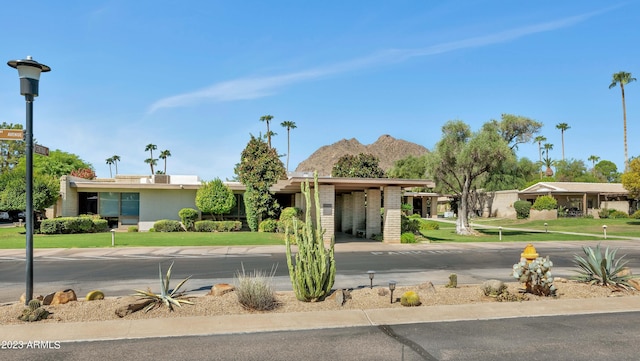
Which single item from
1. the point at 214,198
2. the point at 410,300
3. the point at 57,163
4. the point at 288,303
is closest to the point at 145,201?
the point at 214,198

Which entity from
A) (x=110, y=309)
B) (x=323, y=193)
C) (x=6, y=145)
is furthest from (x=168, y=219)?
(x=6, y=145)

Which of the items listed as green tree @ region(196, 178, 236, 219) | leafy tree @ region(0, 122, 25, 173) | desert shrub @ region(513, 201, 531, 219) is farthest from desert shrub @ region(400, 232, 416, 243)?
leafy tree @ region(0, 122, 25, 173)

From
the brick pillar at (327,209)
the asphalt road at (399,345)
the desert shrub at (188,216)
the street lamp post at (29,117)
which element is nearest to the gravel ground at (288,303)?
the street lamp post at (29,117)

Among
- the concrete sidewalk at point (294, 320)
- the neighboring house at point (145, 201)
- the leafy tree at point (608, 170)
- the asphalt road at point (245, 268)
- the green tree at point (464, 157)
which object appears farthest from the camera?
the leafy tree at point (608, 170)

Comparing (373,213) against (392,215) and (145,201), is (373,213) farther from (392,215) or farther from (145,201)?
(145,201)

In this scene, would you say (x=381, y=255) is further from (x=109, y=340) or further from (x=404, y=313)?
(x=109, y=340)

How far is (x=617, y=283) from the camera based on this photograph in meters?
9.99

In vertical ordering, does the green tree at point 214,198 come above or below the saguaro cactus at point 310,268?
above

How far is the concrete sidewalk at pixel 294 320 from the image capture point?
22.5 ft

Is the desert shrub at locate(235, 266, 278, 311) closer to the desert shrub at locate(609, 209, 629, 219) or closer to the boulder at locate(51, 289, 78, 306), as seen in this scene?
the boulder at locate(51, 289, 78, 306)

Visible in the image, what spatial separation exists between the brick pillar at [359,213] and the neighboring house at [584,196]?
103ft

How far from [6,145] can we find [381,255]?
73.9 m

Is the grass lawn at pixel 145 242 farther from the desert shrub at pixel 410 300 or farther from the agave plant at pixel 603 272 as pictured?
the agave plant at pixel 603 272

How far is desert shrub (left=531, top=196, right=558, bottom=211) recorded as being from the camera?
46906mm
